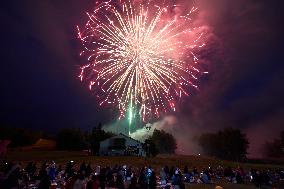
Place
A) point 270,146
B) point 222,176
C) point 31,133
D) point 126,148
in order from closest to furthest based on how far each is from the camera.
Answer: point 222,176 → point 126,148 → point 31,133 → point 270,146

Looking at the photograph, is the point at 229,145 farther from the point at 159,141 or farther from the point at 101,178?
the point at 101,178

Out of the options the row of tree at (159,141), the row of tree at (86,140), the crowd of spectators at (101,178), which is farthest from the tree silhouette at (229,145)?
the crowd of spectators at (101,178)

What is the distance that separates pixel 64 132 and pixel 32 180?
214 ft

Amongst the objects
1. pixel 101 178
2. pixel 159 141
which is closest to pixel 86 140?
pixel 159 141

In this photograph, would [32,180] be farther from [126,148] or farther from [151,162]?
[126,148]

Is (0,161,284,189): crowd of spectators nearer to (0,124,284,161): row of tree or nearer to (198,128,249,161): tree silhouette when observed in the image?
(0,124,284,161): row of tree

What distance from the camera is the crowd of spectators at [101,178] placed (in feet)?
61.1

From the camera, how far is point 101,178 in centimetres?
2595

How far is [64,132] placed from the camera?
301 feet

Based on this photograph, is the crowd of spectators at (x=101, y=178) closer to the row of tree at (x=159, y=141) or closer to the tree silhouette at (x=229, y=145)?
the row of tree at (x=159, y=141)

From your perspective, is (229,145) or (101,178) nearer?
(101,178)

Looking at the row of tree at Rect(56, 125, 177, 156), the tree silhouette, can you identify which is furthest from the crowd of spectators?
the tree silhouette

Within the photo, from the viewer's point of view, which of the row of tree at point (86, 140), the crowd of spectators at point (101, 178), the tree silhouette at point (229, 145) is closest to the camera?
the crowd of spectators at point (101, 178)

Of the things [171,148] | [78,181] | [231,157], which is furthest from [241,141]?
[78,181]
